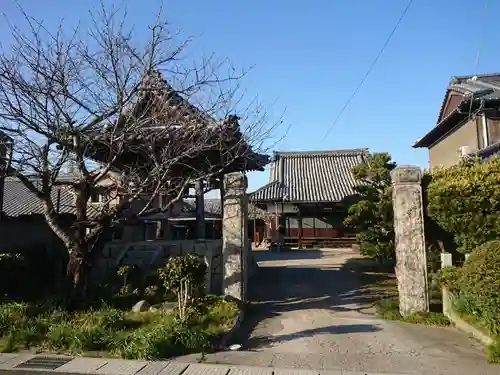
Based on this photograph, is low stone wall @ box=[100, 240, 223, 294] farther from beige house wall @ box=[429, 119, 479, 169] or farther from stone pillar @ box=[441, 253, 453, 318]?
beige house wall @ box=[429, 119, 479, 169]

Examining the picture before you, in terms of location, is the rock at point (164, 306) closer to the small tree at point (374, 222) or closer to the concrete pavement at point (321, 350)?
the concrete pavement at point (321, 350)

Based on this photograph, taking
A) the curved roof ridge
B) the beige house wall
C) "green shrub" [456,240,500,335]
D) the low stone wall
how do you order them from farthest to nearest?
the curved roof ridge, the beige house wall, the low stone wall, "green shrub" [456,240,500,335]

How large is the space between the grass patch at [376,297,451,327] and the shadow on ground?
1.05ft

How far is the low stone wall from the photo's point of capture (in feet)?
39.4

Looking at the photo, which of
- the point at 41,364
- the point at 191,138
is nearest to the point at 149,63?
the point at 191,138

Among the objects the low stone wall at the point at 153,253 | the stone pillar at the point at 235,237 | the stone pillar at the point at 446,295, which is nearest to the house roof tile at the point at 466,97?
the stone pillar at the point at 446,295

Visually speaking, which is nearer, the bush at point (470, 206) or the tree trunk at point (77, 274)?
the tree trunk at point (77, 274)

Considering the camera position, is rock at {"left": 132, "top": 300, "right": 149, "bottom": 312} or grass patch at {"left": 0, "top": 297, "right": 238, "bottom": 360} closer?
grass patch at {"left": 0, "top": 297, "right": 238, "bottom": 360}

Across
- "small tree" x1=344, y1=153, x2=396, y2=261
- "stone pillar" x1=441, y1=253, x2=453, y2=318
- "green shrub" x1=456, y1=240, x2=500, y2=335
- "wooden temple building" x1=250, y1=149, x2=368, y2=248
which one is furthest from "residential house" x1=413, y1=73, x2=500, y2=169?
"green shrub" x1=456, y1=240, x2=500, y2=335

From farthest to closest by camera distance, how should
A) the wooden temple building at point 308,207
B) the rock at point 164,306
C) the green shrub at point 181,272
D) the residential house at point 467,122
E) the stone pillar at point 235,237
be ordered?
1. the wooden temple building at point 308,207
2. the residential house at point 467,122
3. the stone pillar at point 235,237
4. the rock at point 164,306
5. the green shrub at point 181,272

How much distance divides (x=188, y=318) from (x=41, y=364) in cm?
264

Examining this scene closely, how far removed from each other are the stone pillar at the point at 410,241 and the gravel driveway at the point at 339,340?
79 centimetres

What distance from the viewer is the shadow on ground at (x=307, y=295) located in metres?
8.52

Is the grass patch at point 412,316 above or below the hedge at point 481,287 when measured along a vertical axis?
below
